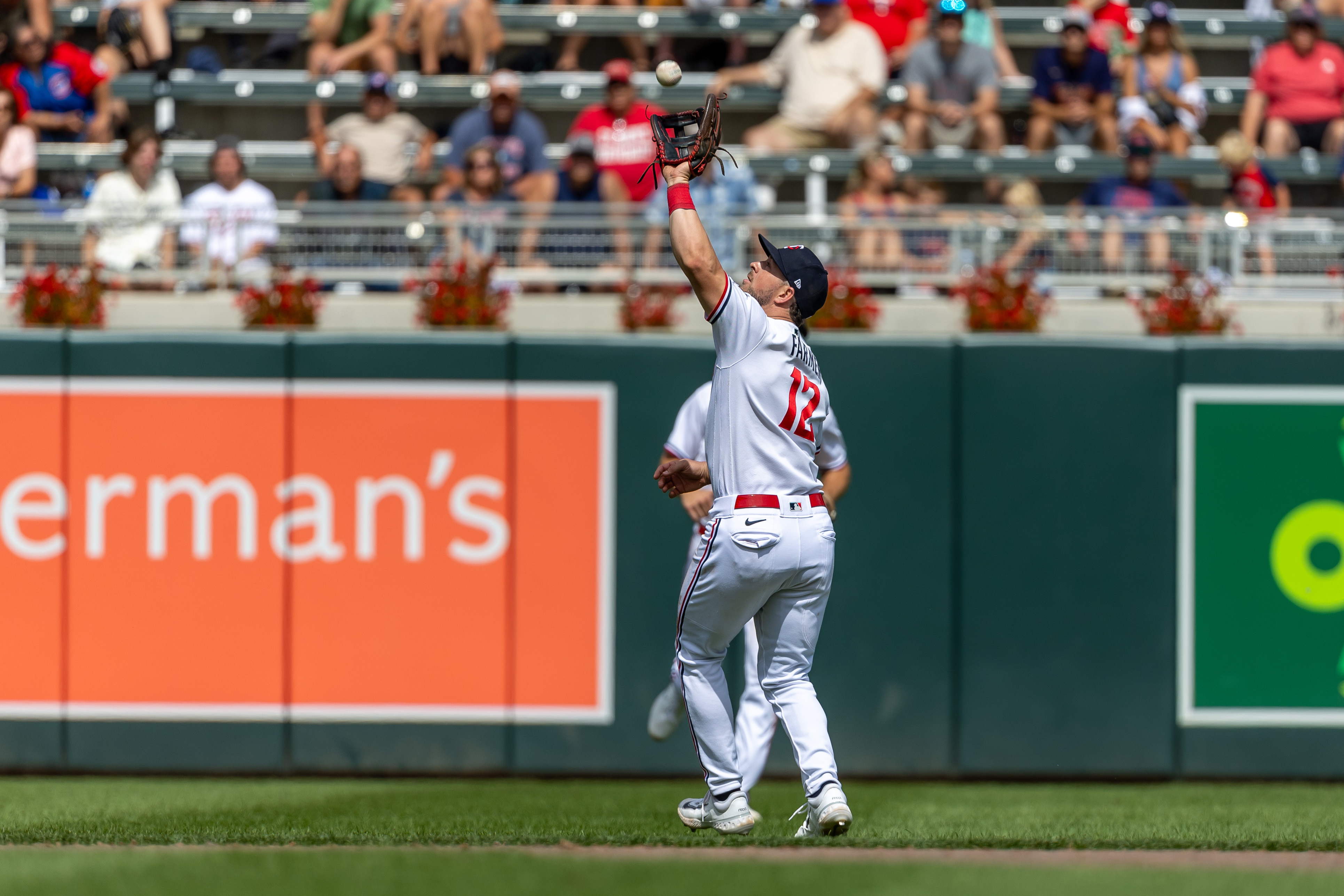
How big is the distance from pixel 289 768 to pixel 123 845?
271 centimetres

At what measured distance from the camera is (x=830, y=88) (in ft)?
35.9

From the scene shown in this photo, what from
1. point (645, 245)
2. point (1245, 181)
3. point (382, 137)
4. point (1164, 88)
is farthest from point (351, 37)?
point (1245, 181)

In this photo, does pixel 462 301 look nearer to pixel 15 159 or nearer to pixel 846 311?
pixel 846 311

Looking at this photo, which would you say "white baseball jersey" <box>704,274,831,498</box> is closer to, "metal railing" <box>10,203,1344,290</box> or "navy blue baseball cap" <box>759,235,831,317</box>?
"navy blue baseball cap" <box>759,235,831,317</box>

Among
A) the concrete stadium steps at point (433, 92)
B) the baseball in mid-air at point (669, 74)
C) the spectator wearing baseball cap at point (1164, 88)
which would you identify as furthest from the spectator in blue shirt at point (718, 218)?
the baseball in mid-air at point (669, 74)

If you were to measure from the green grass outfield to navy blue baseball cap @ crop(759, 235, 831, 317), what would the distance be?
176 cm

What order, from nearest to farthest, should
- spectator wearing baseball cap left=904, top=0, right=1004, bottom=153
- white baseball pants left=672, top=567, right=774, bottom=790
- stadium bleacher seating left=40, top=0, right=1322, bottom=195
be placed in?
white baseball pants left=672, top=567, right=774, bottom=790 < stadium bleacher seating left=40, top=0, right=1322, bottom=195 < spectator wearing baseball cap left=904, top=0, right=1004, bottom=153

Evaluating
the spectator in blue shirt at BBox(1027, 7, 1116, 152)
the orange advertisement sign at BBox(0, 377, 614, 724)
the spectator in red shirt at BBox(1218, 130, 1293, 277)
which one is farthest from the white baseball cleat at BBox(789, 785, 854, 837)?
the spectator in blue shirt at BBox(1027, 7, 1116, 152)

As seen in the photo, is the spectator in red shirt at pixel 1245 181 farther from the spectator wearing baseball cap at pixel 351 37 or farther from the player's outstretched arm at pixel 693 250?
the player's outstretched arm at pixel 693 250

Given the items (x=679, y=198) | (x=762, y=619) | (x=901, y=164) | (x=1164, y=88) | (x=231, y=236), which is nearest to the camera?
(x=679, y=198)

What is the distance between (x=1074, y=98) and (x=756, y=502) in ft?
23.7

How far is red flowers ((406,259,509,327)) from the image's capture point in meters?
8.28

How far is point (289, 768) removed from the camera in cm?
789

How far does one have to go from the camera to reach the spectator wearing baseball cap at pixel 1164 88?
11.3 meters
